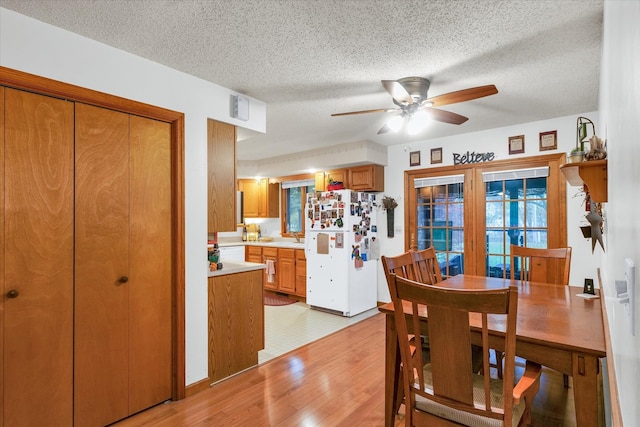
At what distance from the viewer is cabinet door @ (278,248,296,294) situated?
5.25 meters

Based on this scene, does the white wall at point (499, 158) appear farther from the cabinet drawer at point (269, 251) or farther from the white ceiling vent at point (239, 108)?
the white ceiling vent at point (239, 108)

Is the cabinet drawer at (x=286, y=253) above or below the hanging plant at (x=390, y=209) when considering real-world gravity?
below

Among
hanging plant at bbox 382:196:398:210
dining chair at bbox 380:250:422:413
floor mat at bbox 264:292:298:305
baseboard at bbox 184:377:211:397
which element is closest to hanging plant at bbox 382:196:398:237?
hanging plant at bbox 382:196:398:210

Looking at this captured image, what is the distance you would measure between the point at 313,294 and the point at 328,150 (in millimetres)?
2041

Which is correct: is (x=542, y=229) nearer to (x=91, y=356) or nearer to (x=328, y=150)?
(x=328, y=150)

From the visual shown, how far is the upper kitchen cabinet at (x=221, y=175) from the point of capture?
2707mm

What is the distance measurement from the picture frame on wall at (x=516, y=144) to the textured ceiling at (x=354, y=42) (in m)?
0.70

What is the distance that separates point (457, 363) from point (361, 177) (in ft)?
11.9

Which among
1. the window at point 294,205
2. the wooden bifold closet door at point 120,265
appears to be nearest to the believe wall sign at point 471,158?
the window at point 294,205

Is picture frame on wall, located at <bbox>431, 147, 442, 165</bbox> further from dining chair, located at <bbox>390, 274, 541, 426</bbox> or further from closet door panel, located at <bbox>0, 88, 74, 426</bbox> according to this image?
closet door panel, located at <bbox>0, 88, 74, 426</bbox>

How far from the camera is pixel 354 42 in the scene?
6.82ft

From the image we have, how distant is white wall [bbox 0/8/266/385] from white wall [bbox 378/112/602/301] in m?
2.46

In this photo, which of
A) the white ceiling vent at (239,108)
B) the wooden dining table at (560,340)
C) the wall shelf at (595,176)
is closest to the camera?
the wooden dining table at (560,340)

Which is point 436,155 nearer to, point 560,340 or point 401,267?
point 401,267
